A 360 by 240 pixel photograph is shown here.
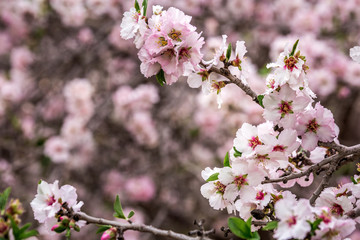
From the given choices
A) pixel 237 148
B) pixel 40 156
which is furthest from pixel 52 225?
pixel 40 156

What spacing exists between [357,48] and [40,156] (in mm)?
2776

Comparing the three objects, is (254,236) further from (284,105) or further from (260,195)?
(284,105)

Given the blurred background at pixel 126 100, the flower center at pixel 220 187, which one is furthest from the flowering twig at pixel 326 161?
the blurred background at pixel 126 100

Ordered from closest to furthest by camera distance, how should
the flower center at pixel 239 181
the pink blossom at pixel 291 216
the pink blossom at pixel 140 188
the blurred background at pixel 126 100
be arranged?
the pink blossom at pixel 291 216, the flower center at pixel 239 181, the blurred background at pixel 126 100, the pink blossom at pixel 140 188

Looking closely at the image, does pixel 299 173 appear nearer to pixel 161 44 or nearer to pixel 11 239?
pixel 161 44

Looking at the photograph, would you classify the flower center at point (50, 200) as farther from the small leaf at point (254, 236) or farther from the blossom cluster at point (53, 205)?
the small leaf at point (254, 236)

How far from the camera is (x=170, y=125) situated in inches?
156

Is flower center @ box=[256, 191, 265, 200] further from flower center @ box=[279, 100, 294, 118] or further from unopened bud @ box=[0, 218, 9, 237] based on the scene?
unopened bud @ box=[0, 218, 9, 237]

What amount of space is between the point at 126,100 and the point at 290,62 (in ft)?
8.13

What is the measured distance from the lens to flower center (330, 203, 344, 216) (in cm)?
108

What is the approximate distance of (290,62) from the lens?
108 cm

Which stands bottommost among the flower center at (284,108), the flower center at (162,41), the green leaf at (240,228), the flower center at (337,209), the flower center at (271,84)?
the green leaf at (240,228)

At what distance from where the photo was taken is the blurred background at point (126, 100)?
3.25 meters

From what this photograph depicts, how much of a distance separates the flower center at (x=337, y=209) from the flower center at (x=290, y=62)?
413 millimetres
